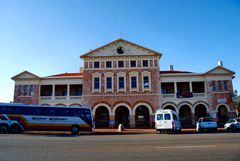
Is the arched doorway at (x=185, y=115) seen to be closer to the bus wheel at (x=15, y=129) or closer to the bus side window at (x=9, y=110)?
the bus wheel at (x=15, y=129)

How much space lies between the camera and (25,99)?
3481 centimetres

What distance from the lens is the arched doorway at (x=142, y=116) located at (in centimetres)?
3522

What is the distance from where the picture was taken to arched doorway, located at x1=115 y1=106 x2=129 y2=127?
116 feet

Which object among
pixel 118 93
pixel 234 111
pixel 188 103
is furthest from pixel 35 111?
pixel 234 111

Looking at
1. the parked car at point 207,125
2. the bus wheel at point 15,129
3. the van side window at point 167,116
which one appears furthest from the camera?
the parked car at point 207,125

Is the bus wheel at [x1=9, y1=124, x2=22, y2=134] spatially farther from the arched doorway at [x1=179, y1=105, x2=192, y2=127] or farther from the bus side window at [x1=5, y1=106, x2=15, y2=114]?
the arched doorway at [x1=179, y1=105, x2=192, y2=127]

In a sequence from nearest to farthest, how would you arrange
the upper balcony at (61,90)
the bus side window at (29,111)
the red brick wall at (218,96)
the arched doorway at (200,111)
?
the bus side window at (29,111), the red brick wall at (218,96), the arched doorway at (200,111), the upper balcony at (61,90)

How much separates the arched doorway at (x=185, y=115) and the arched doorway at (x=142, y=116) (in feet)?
18.6

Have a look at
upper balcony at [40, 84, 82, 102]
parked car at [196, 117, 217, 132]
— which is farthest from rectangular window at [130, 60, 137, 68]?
parked car at [196, 117, 217, 132]

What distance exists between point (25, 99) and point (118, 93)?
48.9 feet

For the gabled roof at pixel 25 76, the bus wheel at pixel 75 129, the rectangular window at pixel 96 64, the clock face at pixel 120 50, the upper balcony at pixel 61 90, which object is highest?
the clock face at pixel 120 50

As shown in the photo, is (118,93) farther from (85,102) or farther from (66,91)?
(66,91)

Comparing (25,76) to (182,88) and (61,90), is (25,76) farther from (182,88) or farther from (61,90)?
(182,88)

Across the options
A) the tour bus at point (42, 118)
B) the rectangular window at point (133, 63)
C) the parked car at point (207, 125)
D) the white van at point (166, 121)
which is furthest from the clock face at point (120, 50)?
the parked car at point (207, 125)
